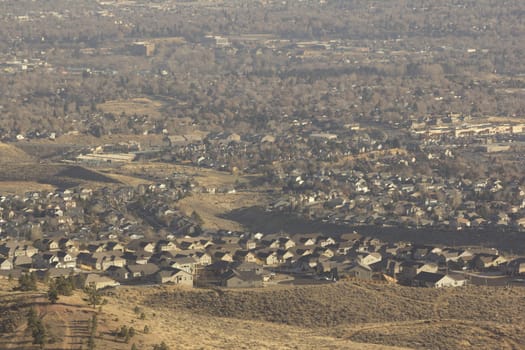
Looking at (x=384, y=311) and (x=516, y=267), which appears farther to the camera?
(x=516, y=267)

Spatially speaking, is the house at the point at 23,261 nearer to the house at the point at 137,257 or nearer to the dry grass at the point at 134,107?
the house at the point at 137,257

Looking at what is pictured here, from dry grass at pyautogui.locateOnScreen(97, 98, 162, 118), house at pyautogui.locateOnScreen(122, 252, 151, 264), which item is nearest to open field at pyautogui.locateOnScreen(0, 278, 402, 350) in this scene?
house at pyautogui.locateOnScreen(122, 252, 151, 264)

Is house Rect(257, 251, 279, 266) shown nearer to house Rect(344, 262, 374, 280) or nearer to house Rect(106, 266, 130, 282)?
house Rect(344, 262, 374, 280)

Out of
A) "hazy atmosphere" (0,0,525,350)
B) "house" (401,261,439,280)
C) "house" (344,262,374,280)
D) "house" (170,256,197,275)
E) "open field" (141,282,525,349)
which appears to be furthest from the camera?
"house" (170,256,197,275)

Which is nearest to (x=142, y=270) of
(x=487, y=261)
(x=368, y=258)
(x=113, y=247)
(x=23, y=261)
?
(x=23, y=261)

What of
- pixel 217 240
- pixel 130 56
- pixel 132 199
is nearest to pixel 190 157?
pixel 132 199

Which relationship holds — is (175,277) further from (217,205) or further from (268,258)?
(217,205)

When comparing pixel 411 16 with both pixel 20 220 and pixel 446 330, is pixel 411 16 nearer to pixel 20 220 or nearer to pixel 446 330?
pixel 20 220
